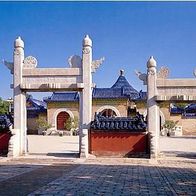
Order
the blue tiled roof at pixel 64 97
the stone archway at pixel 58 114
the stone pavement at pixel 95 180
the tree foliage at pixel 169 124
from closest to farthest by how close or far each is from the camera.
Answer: the stone pavement at pixel 95 180 → the tree foliage at pixel 169 124 → the stone archway at pixel 58 114 → the blue tiled roof at pixel 64 97

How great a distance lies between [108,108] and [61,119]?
193 inches

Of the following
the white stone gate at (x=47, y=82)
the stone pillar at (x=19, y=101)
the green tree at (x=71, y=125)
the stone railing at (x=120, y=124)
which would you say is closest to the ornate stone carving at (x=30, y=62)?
the white stone gate at (x=47, y=82)

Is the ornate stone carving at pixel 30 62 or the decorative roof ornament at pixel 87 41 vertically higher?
the decorative roof ornament at pixel 87 41

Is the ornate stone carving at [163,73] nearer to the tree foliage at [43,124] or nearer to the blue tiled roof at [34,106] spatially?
the tree foliage at [43,124]

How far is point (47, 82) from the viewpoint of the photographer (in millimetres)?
14016

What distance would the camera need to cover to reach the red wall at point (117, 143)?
1362cm

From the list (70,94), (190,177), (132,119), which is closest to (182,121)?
(70,94)

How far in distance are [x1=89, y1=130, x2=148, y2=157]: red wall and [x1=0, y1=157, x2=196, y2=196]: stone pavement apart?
6.02 ft

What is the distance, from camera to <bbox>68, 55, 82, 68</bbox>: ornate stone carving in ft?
45.5

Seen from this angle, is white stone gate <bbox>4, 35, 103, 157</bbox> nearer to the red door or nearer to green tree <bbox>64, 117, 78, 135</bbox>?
green tree <bbox>64, 117, 78, 135</bbox>

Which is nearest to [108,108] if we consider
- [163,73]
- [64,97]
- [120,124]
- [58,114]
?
[64,97]

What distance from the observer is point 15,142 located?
537 inches

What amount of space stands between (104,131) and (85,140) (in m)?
0.91

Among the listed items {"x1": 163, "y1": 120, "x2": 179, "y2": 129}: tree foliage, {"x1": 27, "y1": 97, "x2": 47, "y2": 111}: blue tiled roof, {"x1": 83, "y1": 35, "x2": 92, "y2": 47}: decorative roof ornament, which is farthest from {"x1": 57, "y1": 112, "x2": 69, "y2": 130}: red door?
{"x1": 83, "y1": 35, "x2": 92, "y2": 47}: decorative roof ornament
